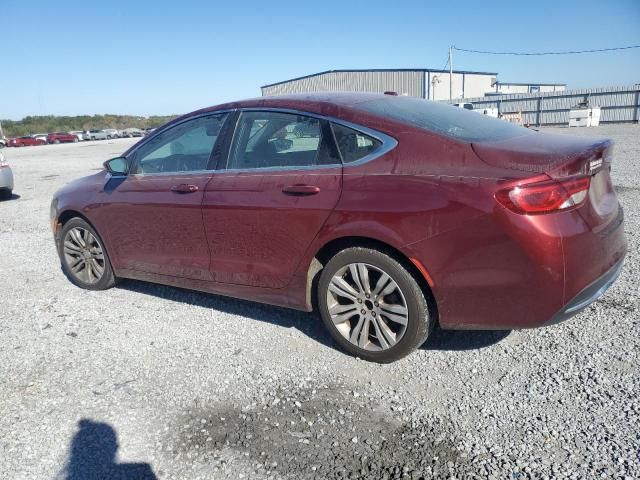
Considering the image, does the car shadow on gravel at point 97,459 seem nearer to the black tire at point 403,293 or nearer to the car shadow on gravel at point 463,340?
the black tire at point 403,293

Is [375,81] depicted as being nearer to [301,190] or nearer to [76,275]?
[76,275]

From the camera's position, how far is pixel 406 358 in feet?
10.7

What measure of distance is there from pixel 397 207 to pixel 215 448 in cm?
158

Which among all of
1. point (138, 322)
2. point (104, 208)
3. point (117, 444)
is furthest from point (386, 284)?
point (104, 208)

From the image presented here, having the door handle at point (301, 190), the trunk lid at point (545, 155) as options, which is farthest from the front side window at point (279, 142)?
the trunk lid at point (545, 155)

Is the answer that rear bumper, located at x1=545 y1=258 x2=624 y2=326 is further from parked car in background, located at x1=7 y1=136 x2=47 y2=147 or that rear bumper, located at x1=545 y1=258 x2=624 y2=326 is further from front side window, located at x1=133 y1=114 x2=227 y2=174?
parked car in background, located at x1=7 y1=136 x2=47 y2=147

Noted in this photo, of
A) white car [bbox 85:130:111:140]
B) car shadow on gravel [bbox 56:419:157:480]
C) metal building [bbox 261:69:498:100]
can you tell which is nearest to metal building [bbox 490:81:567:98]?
metal building [bbox 261:69:498:100]

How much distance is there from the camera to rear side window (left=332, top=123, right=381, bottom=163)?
122 inches

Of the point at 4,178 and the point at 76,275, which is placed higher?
the point at 4,178

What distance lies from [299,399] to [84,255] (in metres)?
2.97

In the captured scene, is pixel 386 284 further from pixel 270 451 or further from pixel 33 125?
pixel 33 125

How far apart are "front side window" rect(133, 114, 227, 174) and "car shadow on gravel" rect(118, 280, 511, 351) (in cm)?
115

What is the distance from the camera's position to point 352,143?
316 cm

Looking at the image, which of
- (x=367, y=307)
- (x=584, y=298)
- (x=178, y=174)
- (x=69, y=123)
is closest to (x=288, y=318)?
(x=367, y=307)
